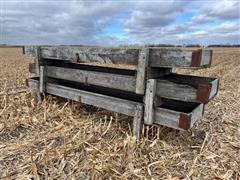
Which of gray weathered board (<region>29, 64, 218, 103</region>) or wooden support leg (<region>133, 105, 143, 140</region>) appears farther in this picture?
wooden support leg (<region>133, 105, 143, 140</region>)

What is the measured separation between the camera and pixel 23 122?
448 centimetres

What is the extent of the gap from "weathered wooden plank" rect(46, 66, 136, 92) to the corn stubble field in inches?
24.5

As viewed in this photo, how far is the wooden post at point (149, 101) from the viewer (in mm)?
3447

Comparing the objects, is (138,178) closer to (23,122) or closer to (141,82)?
(141,82)

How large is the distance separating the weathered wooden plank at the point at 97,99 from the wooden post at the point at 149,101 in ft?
0.48

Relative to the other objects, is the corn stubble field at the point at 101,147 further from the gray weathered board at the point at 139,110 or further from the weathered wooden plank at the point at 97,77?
the weathered wooden plank at the point at 97,77

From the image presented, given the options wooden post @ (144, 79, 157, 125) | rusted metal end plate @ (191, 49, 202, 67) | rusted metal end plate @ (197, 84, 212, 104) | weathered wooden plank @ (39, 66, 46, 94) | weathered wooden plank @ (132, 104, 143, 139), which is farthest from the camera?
weathered wooden plank @ (39, 66, 46, 94)

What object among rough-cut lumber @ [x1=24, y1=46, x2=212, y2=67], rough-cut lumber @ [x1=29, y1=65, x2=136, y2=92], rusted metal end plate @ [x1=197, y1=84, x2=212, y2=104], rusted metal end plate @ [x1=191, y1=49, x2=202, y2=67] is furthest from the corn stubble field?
rusted metal end plate @ [x1=191, y1=49, x2=202, y2=67]

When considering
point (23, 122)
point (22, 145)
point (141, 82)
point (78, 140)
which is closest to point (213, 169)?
point (141, 82)

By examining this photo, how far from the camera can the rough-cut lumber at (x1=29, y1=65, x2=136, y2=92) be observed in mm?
3748

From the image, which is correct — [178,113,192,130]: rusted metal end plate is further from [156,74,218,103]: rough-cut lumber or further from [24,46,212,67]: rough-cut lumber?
[24,46,212,67]: rough-cut lumber

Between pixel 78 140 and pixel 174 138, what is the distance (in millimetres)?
1396

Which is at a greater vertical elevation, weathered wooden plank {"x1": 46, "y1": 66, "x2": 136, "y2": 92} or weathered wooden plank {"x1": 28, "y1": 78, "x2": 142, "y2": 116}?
weathered wooden plank {"x1": 46, "y1": 66, "x2": 136, "y2": 92}

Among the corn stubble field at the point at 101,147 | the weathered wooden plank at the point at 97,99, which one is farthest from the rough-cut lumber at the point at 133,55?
the corn stubble field at the point at 101,147
